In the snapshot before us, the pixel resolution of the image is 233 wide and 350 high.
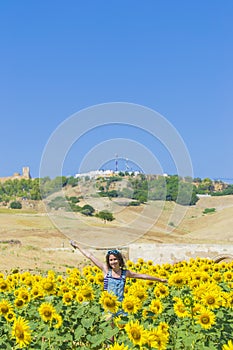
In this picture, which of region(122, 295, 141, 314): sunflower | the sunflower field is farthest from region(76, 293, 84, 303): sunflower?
region(122, 295, 141, 314): sunflower

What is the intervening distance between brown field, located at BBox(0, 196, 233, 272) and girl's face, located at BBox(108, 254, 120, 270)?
585 inches

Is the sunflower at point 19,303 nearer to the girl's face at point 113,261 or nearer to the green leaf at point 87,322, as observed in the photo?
the green leaf at point 87,322

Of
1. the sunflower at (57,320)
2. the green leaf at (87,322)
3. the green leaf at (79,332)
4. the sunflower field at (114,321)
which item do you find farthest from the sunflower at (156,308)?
the sunflower at (57,320)

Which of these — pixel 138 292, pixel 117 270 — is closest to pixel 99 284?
pixel 117 270

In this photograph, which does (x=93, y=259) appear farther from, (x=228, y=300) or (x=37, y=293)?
(x=228, y=300)

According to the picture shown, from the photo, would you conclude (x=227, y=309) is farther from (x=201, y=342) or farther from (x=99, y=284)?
(x=99, y=284)

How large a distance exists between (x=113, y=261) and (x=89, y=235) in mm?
33870

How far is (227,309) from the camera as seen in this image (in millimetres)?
5648

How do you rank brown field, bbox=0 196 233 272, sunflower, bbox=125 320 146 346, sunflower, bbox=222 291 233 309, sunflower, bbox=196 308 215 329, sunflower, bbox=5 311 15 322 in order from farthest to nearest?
brown field, bbox=0 196 233 272 < sunflower, bbox=222 291 233 309 < sunflower, bbox=5 311 15 322 < sunflower, bbox=196 308 215 329 < sunflower, bbox=125 320 146 346

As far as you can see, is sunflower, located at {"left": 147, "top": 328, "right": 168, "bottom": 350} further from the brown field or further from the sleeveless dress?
the brown field

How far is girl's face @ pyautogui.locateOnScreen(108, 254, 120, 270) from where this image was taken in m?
6.49

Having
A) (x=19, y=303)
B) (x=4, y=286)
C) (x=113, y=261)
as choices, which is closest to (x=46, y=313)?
(x=19, y=303)

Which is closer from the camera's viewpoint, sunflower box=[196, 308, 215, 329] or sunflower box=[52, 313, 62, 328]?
sunflower box=[196, 308, 215, 329]

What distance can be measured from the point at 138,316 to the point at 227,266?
14.4ft
